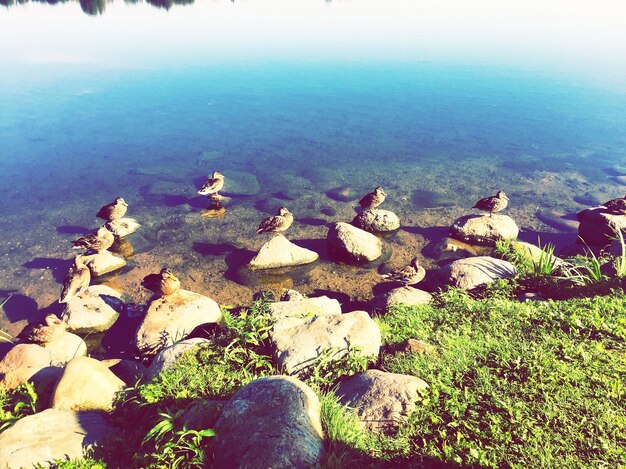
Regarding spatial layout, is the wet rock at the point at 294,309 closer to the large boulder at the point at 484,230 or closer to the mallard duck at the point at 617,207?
the large boulder at the point at 484,230

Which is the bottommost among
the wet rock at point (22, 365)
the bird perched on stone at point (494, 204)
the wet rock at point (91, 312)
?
the wet rock at point (91, 312)

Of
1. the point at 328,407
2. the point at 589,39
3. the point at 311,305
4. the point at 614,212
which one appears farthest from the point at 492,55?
the point at 328,407

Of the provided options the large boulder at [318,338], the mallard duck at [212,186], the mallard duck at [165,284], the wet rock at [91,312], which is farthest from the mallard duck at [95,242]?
the large boulder at [318,338]

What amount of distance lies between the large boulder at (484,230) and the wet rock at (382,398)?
8921 millimetres

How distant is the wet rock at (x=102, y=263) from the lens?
12203 millimetres

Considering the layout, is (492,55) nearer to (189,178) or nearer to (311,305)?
(189,178)

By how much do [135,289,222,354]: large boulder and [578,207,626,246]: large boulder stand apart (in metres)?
11.2

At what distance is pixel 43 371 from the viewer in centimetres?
732

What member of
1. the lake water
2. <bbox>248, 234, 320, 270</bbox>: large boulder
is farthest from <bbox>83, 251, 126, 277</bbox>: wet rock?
<bbox>248, 234, 320, 270</bbox>: large boulder

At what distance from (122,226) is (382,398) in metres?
11.7

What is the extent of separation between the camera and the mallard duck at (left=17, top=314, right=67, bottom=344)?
8.78 meters

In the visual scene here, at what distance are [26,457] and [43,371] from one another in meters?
2.47

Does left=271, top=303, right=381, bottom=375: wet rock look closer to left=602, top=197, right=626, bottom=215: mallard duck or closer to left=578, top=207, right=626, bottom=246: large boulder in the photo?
left=578, top=207, right=626, bottom=246: large boulder

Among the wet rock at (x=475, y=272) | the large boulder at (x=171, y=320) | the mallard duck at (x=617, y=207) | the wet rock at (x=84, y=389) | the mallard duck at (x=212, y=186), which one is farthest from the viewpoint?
the mallard duck at (x=212, y=186)
